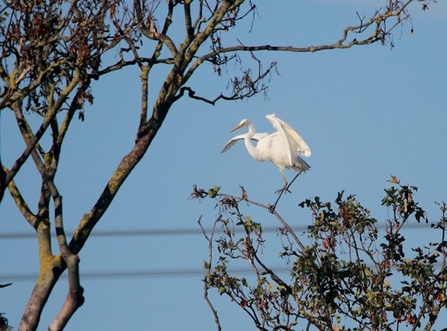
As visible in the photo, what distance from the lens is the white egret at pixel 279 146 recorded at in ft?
50.7

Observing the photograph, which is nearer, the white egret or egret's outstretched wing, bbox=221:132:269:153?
the white egret

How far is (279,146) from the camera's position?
16531mm

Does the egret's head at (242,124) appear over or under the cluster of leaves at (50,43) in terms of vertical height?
over

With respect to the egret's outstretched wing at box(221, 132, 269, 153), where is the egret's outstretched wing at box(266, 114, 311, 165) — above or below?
below

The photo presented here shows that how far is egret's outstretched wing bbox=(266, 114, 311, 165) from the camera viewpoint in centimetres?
1538

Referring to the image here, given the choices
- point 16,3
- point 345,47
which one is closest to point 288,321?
point 345,47

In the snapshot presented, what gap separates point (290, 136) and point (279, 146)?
0.95 metres

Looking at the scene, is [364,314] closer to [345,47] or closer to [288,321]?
[288,321]

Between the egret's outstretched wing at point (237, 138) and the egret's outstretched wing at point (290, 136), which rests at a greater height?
the egret's outstretched wing at point (237, 138)

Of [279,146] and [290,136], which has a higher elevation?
[279,146]

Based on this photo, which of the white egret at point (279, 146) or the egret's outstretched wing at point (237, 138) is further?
the egret's outstretched wing at point (237, 138)

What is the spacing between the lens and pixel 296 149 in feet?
51.8

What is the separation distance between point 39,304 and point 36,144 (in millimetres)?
1512

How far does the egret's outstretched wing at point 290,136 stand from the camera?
1538 cm
